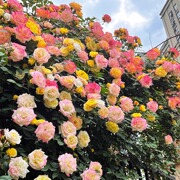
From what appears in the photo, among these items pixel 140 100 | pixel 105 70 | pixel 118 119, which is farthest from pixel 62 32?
pixel 118 119

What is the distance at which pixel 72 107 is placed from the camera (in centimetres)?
127

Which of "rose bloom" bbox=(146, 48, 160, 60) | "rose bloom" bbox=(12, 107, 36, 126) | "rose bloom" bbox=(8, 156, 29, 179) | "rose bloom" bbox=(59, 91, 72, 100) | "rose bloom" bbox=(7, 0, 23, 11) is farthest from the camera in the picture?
"rose bloom" bbox=(146, 48, 160, 60)

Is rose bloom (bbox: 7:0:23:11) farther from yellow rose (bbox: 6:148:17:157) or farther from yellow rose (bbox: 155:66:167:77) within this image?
yellow rose (bbox: 155:66:167:77)

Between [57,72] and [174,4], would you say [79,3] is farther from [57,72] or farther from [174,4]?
[174,4]

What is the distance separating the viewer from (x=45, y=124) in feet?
3.71

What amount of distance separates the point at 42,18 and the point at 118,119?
121 cm

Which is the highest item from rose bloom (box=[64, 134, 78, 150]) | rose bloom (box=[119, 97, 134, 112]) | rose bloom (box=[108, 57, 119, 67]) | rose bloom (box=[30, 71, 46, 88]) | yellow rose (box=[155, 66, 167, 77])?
rose bloom (box=[108, 57, 119, 67])

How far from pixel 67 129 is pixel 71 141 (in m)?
0.06

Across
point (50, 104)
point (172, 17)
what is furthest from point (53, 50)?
point (172, 17)

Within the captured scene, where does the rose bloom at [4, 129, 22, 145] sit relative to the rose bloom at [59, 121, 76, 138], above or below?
below

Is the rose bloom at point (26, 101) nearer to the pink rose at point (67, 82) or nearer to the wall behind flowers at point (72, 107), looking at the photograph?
the wall behind flowers at point (72, 107)

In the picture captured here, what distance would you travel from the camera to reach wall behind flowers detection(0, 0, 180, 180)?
1137 mm

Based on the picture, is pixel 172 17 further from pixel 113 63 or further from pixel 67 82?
pixel 67 82

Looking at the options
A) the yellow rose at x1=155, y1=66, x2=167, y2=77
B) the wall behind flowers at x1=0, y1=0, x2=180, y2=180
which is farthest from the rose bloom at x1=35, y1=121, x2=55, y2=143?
the yellow rose at x1=155, y1=66, x2=167, y2=77
